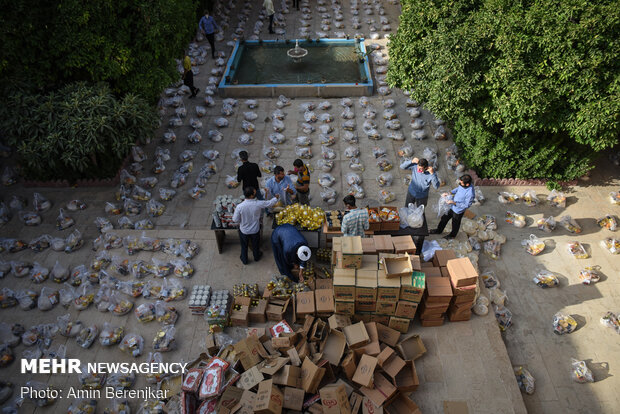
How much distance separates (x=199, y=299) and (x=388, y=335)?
3175 millimetres

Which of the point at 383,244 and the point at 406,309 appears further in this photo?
the point at 383,244

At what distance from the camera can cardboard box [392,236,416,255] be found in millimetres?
6648

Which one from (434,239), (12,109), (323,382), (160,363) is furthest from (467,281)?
(12,109)

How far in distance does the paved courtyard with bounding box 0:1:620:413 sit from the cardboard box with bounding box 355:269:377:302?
1087 millimetres

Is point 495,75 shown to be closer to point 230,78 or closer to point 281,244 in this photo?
point 281,244

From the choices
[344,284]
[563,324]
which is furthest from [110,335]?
[563,324]

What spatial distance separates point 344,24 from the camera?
52.9 feet

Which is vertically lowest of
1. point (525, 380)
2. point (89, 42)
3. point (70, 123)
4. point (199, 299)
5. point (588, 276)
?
point (199, 299)

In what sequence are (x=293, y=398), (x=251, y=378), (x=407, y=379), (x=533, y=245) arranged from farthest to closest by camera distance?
(x=533, y=245) → (x=407, y=379) → (x=251, y=378) → (x=293, y=398)

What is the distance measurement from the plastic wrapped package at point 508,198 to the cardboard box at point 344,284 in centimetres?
467

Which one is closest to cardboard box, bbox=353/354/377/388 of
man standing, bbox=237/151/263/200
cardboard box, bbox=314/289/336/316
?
cardboard box, bbox=314/289/336/316

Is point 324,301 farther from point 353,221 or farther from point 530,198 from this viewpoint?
point 530,198

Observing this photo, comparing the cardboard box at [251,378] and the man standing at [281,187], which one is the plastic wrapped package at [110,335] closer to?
the cardboard box at [251,378]

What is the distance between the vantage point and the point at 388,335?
20.5ft
